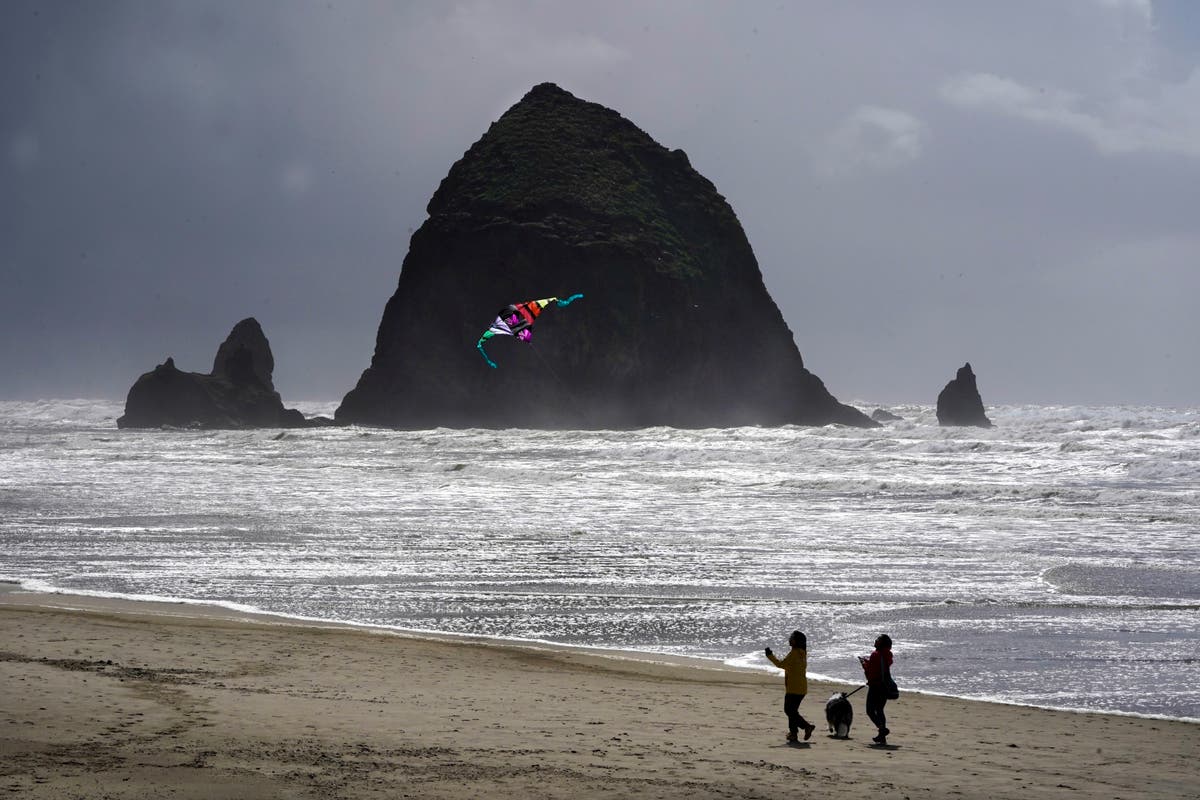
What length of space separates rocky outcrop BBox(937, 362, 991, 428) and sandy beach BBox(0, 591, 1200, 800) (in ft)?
270

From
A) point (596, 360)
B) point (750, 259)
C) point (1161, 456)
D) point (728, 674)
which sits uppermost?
point (750, 259)

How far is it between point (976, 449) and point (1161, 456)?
268 inches

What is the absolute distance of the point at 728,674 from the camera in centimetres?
1009

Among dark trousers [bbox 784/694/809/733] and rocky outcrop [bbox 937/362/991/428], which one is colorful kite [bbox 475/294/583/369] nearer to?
dark trousers [bbox 784/694/809/733]

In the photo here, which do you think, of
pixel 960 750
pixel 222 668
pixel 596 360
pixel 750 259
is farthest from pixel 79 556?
pixel 750 259

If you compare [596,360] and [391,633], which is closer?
[391,633]

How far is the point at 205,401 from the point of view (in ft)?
300

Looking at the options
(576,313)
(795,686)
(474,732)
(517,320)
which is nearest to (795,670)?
(795,686)

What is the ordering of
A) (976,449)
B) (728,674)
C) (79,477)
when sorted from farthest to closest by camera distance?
(976,449), (79,477), (728,674)

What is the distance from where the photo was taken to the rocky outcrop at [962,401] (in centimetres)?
8788

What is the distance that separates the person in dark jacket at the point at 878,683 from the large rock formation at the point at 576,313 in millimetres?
69246

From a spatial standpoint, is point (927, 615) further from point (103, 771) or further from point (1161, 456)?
point (1161, 456)

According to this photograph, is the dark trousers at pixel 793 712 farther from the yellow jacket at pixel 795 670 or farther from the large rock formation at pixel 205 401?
the large rock formation at pixel 205 401

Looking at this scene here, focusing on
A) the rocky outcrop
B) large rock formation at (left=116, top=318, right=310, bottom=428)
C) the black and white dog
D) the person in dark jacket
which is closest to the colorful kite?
the person in dark jacket
